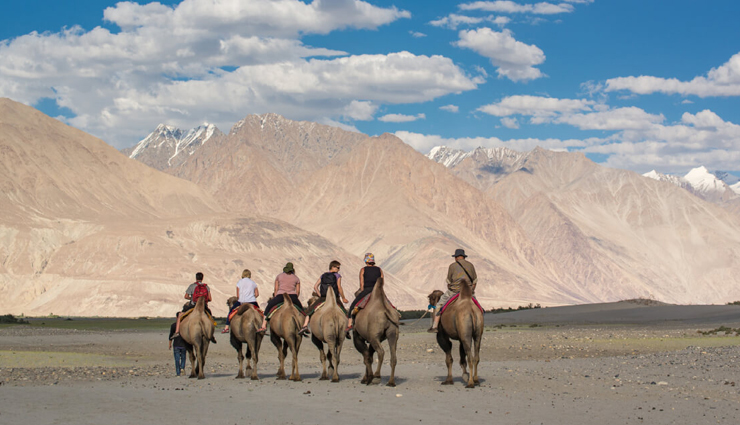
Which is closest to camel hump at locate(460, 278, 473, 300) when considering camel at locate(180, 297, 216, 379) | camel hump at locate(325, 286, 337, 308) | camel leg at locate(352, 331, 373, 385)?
camel leg at locate(352, 331, 373, 385)

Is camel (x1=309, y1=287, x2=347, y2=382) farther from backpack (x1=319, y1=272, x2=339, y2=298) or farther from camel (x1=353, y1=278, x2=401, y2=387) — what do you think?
camel (x1=353, y1=278, x2=401, y2=387)

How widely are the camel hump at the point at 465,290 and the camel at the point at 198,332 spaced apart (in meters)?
5.77

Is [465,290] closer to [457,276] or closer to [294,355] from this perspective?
[457,276]

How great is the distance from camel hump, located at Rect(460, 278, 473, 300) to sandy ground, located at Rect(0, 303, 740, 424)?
5.63 ft

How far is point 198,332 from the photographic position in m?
18.3

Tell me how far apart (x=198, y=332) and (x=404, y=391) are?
525 centimetres

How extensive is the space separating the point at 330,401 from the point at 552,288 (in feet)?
627

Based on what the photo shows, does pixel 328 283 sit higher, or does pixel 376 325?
pixel 328 283

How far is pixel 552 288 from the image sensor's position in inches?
7859

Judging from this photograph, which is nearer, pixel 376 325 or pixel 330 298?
pixel 376 325

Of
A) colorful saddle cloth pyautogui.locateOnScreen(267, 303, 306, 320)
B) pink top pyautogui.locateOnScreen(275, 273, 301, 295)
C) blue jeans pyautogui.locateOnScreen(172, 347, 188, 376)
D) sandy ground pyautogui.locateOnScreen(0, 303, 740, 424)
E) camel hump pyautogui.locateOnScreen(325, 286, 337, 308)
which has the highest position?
pink top pyautogui.locateOnScreen(275, 273, 301, 295)

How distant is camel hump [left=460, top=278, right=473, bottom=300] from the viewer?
53.2 ft

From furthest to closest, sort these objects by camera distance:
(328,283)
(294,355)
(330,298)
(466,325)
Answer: (294,355) < (328,283) < (330,298) < (466,325)

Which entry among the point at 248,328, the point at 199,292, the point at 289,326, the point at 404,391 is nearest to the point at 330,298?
the point at 289,326
